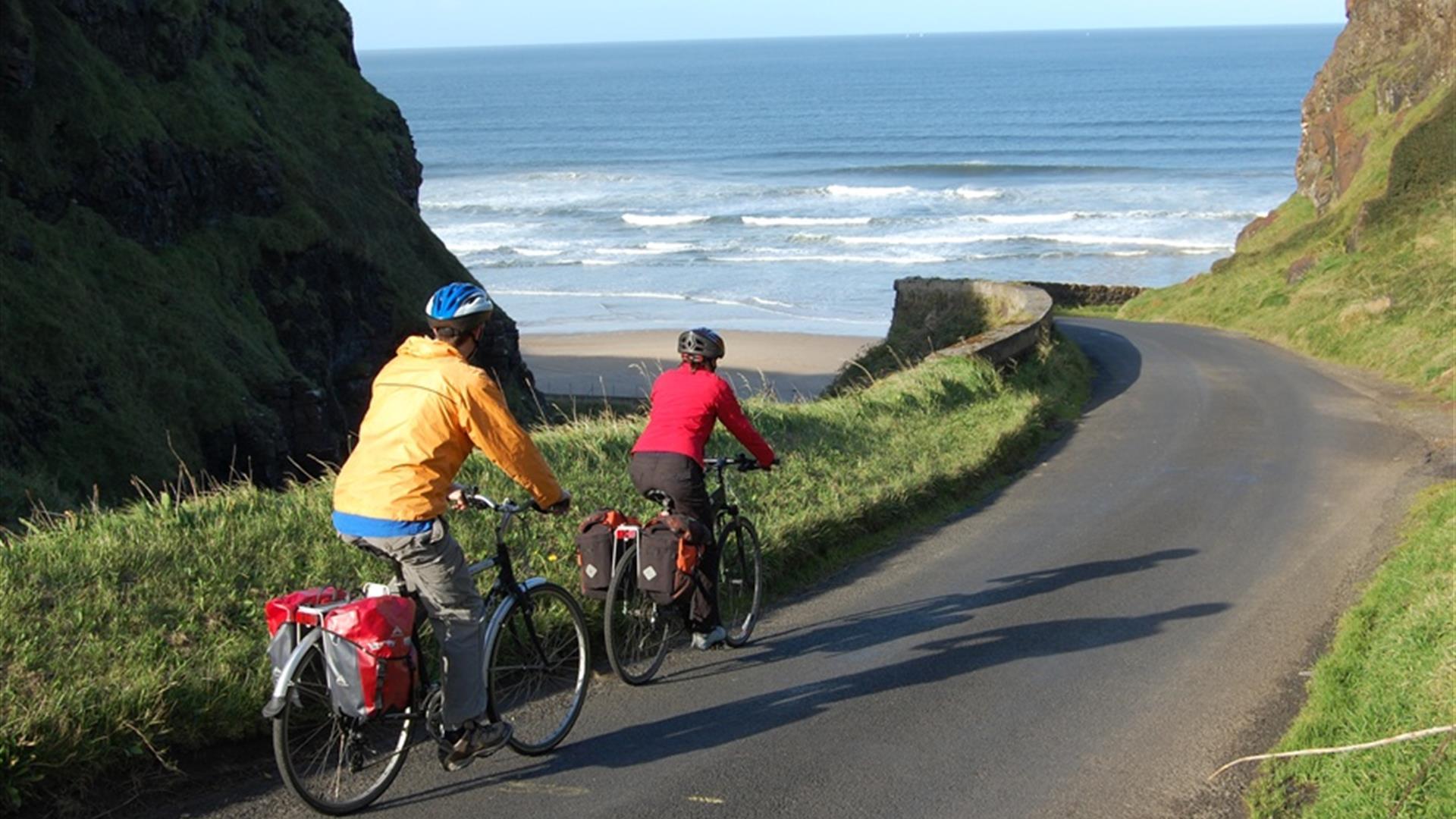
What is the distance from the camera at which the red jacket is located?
7395 mm

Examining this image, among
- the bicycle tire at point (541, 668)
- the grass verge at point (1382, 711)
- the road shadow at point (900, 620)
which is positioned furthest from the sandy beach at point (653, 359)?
the bicycle tire at point (541, 668)

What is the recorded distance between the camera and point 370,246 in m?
28.6

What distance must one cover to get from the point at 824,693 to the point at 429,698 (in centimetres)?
222

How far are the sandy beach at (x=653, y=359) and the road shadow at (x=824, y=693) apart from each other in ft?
71.7

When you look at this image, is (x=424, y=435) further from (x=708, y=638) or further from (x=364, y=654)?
(x=708, y=638)

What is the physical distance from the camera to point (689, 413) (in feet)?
24.4

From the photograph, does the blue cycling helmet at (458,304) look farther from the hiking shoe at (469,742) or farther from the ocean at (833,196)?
the ocean at (833,196)

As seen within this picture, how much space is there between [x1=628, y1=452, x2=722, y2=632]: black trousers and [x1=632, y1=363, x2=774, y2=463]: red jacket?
0.18 feet

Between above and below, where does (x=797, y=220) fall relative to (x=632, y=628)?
below

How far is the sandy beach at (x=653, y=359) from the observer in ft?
113

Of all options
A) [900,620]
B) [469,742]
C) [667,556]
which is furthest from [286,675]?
[900,620]

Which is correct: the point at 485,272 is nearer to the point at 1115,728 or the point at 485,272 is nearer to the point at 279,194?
the point at 279,194

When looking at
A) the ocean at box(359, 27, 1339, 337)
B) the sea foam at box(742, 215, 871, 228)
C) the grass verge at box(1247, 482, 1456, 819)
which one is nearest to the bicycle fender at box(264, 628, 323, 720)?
the grass verge at box(1247, 482, 1456, 819)

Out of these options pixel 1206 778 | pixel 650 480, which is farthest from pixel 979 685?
pixel 650 480
